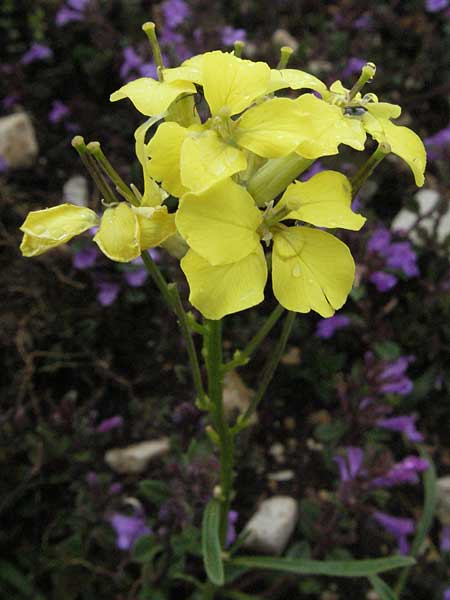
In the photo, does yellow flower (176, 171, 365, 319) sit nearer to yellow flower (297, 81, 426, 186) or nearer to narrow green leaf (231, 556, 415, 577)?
yellow flower (297, 81, 426, 186)

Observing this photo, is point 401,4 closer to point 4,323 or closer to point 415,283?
point 415,283

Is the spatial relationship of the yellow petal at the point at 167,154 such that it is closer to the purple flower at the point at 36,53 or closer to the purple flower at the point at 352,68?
the purple flower at the point at 352,68

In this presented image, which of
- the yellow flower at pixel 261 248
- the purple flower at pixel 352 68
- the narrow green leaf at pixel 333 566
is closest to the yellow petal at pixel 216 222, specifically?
the yellow flower at pixel 261 248

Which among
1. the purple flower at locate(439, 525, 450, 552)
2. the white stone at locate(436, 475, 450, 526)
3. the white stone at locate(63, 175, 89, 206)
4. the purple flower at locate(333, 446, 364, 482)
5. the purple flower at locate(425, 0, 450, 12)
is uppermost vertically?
the purple flower at locate(425, 0, 450, 12)

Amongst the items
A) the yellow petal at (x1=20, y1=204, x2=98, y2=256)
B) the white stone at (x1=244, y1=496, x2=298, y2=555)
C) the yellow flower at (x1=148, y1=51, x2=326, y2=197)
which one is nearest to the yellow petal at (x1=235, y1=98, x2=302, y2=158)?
the yellow flower at (x1=148, y1=51, x2=326, y2=197)

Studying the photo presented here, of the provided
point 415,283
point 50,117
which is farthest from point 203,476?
point 50,117

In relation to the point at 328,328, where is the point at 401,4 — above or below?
above
